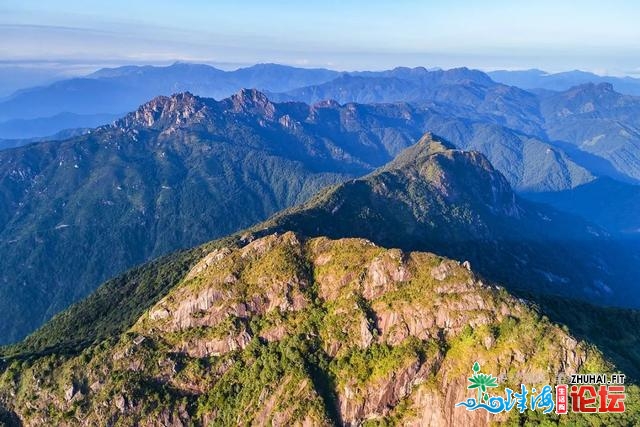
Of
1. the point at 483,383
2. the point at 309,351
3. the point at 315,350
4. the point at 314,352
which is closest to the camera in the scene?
the point at 483,383

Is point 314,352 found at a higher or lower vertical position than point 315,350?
lower

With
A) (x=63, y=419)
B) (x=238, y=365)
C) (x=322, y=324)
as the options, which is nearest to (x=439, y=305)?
(x=322, y=324)

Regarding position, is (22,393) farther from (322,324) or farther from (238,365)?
(322,324)

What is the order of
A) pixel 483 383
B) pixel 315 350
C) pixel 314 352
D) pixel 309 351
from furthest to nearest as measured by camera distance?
pixel 315 350, pixel 309 351, pixel 314 352, pixel 483 383

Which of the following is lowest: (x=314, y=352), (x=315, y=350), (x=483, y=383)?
(x=314, y=352)

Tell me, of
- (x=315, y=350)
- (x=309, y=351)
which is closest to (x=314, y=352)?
(x=315, y=350)

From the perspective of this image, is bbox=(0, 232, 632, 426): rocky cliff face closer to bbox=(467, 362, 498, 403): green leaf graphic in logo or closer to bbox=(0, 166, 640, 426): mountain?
bbox=(0, 166, 640, 426): mountain

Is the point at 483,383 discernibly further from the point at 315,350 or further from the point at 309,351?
the point at 309,351

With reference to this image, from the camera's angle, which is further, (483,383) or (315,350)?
(315,350)

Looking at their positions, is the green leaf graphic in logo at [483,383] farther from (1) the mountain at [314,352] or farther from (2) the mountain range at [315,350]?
(2) the mountain range at [315,350]
